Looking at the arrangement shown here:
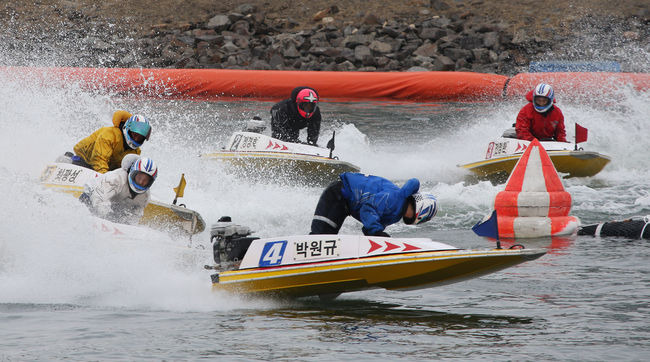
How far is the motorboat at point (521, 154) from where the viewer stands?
12.9 metres

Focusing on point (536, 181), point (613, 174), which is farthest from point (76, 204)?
point (613, 174)

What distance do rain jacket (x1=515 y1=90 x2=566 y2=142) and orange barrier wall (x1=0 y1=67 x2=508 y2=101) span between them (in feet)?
18.8

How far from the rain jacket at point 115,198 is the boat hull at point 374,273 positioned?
203cm

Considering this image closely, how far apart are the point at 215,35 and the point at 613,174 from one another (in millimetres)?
14573

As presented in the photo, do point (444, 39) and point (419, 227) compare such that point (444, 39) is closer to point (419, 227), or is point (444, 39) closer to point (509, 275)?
point (419, 227)

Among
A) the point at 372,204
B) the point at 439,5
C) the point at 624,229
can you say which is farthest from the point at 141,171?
the point at 439,5

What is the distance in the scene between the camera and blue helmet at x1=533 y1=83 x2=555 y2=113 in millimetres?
12992

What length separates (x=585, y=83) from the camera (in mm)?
18047

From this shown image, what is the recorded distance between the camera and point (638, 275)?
8047 mm

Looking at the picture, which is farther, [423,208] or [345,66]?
[345,66]

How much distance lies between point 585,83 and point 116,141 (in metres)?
11.3

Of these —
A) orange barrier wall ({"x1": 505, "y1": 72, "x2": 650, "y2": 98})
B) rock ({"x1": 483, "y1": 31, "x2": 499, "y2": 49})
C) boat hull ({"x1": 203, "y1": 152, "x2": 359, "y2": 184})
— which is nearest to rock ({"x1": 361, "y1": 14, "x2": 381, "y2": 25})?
rock ({"x1": 483, "y1": 31, "x2": 499, "y2": 49})

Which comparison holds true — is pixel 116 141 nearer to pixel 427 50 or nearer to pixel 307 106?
pixel 307 106

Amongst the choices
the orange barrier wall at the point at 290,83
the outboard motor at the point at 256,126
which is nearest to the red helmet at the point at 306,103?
the outboard motor at the point at 256,126
